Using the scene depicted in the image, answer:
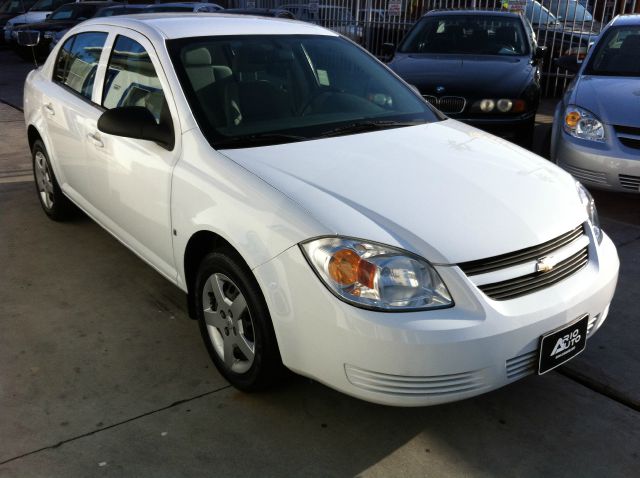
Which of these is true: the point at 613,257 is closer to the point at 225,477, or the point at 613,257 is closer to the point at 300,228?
the point at 300,228

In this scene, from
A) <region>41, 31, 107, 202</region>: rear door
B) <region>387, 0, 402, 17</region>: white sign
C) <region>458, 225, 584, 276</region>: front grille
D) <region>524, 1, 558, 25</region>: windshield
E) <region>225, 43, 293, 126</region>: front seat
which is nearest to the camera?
<region>458, 225, 584, 276</region>: front grille

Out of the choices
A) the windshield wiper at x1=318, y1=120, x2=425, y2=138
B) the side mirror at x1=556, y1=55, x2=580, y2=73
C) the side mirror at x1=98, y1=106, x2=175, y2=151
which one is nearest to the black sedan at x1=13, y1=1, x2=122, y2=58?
the side mirror at x1=556, y1=55, x2=580, y2=73

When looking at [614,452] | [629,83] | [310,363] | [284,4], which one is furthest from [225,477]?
[284,4]

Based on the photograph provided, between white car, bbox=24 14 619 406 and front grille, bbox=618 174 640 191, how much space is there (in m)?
2.04

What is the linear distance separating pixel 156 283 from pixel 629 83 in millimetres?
4284

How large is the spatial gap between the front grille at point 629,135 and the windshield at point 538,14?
7.63 metres

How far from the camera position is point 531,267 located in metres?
Result: 2.51

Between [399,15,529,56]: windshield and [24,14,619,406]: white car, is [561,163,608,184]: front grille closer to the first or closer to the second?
[24,14,619,406]: white car

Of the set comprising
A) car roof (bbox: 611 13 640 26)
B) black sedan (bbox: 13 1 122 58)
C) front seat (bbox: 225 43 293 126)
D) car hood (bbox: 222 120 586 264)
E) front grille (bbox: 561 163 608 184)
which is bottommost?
black sedan (bbox: 13 1 122 58)

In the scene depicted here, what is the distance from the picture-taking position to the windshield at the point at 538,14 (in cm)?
1192

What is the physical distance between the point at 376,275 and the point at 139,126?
145 centimetres

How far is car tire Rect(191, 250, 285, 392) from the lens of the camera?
2.61m

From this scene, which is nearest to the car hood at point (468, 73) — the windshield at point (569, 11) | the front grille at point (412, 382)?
the front grille at point (412, 382)

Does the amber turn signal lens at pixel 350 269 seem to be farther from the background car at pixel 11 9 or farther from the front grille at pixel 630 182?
the background car at pixel 11 9
